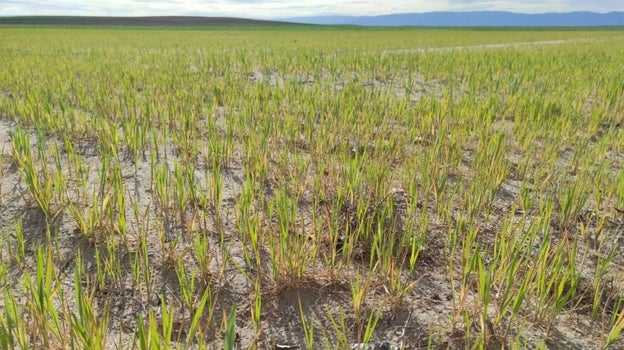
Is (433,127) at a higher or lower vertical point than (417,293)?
higher

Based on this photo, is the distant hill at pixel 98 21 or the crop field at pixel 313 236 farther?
the distant hill at pixel 98 21

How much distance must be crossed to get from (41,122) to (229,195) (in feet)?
6.57

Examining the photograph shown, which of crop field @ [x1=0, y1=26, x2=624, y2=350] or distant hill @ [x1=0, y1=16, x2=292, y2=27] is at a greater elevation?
distant hill @ [x1=0, y1=16, x2=292, y2=27]

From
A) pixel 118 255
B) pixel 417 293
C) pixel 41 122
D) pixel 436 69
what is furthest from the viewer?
pixel 436 69

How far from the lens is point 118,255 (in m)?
1.64

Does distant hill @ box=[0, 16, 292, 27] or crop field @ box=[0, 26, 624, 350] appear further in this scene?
distant hill @ box=[0, 16, 292, 27]

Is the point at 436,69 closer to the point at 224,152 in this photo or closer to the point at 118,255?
the point at 224,152

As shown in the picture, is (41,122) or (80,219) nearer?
(80,219)

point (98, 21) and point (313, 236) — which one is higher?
point (98, 21)

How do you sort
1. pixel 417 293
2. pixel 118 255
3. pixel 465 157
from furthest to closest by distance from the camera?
pixel 465 157 < pixel 118 255 < pixel 417 293

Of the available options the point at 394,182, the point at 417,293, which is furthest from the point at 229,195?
the point at 417,293

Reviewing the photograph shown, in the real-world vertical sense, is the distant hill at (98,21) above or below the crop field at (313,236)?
above

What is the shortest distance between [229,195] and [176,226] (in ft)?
1.37

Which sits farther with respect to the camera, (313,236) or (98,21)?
(98,21)
